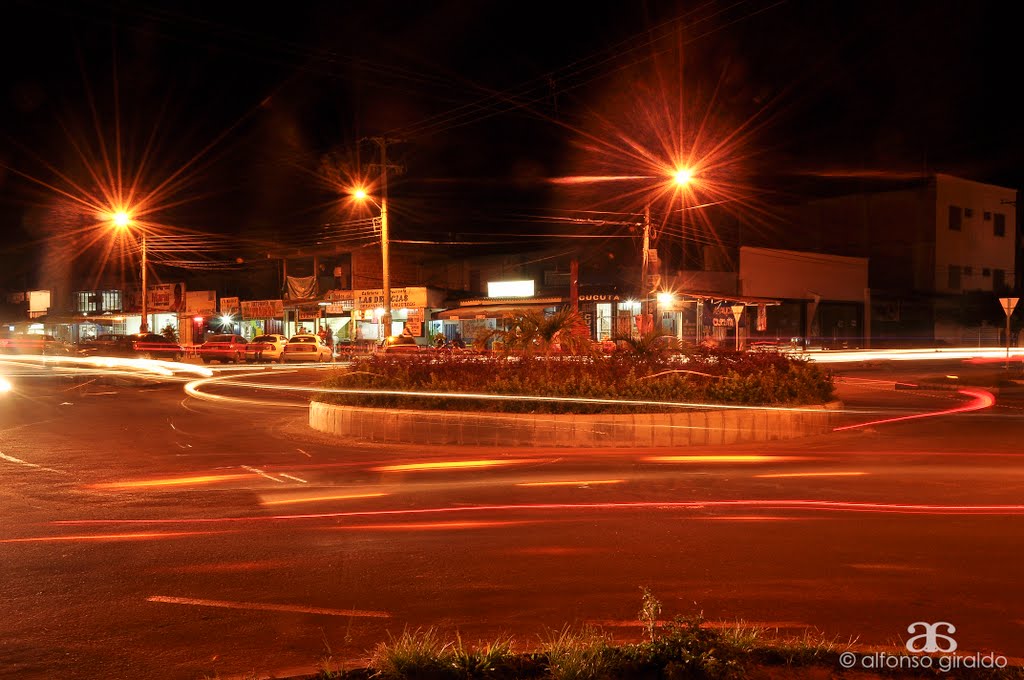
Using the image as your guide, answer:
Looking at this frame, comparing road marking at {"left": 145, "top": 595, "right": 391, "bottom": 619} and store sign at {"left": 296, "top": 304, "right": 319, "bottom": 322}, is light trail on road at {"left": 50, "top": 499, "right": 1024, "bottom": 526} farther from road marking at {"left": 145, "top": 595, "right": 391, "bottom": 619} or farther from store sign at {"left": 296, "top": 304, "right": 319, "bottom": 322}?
store sign at {"left": 296, "top": 304, "right": 319, "bottom": 322}

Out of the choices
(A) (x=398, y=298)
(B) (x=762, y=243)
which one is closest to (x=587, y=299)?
(A) (x=398, y=298)

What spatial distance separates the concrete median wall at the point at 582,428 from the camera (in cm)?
1359

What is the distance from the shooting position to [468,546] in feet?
23.7

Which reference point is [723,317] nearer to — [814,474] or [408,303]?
[408,303]

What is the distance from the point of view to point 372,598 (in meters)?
5.82

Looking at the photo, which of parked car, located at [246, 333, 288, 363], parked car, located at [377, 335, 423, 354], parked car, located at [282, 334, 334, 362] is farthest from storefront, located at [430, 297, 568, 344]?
parked car, located at [246, 333, 288, 363]

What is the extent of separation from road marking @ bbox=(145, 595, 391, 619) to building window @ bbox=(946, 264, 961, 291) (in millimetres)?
60946

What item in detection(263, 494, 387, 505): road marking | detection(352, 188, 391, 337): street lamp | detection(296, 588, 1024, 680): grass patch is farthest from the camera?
detection(352, 188, 391, 337): street lamp

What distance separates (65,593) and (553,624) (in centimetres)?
342

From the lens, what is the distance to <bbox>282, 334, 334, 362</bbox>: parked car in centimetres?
4138

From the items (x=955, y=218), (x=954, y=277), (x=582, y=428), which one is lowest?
(x=582, y=428)

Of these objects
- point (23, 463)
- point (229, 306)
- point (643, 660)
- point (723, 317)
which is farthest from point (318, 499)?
point (229, 306)

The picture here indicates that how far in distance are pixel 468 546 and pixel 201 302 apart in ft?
183

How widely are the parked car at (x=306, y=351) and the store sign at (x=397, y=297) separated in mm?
4961
